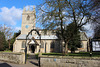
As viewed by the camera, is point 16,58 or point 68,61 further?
point 16,58

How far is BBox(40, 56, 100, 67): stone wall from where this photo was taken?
8.04 metres

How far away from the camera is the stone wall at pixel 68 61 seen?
8039 mm

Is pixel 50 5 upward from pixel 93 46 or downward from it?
upward

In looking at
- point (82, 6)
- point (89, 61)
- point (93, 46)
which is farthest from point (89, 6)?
point (89, 61)

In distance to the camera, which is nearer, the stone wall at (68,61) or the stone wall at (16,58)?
the stone wall at (68,61)

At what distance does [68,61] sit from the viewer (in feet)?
28.4

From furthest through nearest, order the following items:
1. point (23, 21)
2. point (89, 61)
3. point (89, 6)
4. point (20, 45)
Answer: point (23, 21), point (20, 45), point (89, 6), point (89, 61)

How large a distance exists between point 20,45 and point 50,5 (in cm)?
3078

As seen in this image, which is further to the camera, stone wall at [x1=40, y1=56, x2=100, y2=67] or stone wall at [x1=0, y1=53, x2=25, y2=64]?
stone wall at [x1=0, y1=53, x2=25, y2=64]

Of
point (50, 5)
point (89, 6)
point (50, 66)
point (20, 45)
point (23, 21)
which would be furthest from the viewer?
point (23, 21)

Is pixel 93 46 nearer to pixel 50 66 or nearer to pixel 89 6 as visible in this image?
pixel 50 66

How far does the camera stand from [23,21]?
48.8 meters

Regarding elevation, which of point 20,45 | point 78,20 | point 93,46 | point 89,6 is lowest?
point 20,45

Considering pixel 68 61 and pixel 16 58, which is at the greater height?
pixel 68 61
